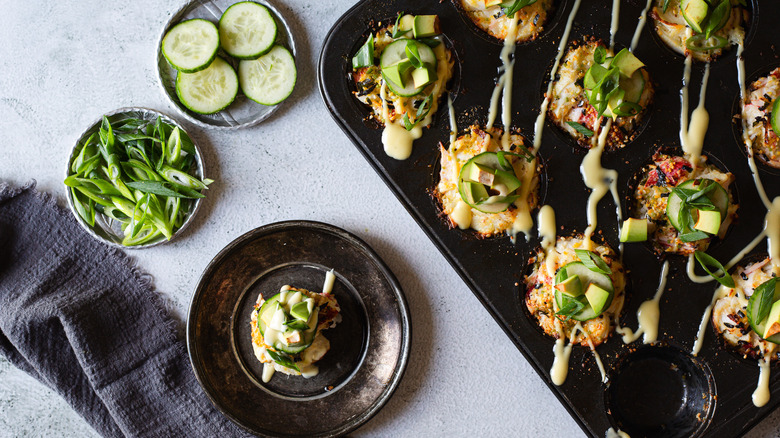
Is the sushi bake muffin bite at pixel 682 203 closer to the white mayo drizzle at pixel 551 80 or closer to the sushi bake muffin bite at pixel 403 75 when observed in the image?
the white mayo drizzle at pixel 551 80

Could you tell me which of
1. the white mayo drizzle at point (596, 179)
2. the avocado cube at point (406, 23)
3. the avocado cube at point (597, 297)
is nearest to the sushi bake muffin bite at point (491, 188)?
the white mayo drizzle at point (596, 179)

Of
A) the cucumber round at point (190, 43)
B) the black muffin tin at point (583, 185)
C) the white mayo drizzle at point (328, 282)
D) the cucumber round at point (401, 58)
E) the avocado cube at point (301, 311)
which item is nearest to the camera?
the cucumber round at point (401, 58)

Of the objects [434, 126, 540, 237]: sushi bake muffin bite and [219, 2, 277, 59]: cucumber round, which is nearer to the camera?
[434, 126, 540, 237]: sushi bake muffin bite

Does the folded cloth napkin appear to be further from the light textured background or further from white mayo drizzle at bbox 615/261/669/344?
white mayo drizzle at bbox 615/261/669/344

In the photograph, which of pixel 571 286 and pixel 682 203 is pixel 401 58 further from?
pixel 682 203

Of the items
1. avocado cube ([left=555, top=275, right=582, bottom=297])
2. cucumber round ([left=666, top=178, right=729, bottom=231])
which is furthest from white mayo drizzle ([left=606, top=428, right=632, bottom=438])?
cucumber round ([left=666, top=178, right=729, bottom=231])

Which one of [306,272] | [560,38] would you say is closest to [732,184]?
[560,38]
